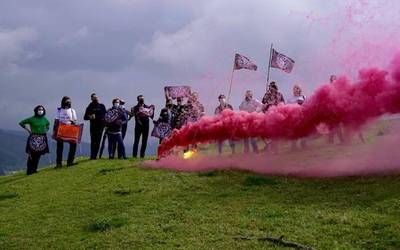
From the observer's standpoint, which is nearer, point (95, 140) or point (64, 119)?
point (64, 119)

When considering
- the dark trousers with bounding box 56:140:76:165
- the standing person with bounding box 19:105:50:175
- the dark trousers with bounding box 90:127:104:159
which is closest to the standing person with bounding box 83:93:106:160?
the dark trousers with bounding box 90:127:104:159

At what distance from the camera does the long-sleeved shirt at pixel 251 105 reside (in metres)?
25.0

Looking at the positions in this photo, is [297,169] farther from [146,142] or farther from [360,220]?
[146,142]

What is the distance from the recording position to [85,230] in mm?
14602

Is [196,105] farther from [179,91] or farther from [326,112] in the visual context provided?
[326,112]

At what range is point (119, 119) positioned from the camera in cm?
2802

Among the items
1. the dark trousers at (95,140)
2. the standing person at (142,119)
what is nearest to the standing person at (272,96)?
the standing person at (142,119)

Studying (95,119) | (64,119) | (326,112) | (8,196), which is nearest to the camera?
(326,112)

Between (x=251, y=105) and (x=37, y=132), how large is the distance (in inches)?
391

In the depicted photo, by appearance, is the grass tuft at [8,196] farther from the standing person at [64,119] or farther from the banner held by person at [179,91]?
the banner held by person at [179,91]

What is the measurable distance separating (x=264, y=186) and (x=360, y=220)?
4.98 meters

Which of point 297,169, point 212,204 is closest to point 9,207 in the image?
point 212,204

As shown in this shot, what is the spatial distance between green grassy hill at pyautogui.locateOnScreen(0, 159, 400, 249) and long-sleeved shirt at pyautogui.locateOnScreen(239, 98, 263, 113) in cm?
552

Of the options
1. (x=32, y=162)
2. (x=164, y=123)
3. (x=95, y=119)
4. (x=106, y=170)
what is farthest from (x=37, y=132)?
(x=164, y=123)
